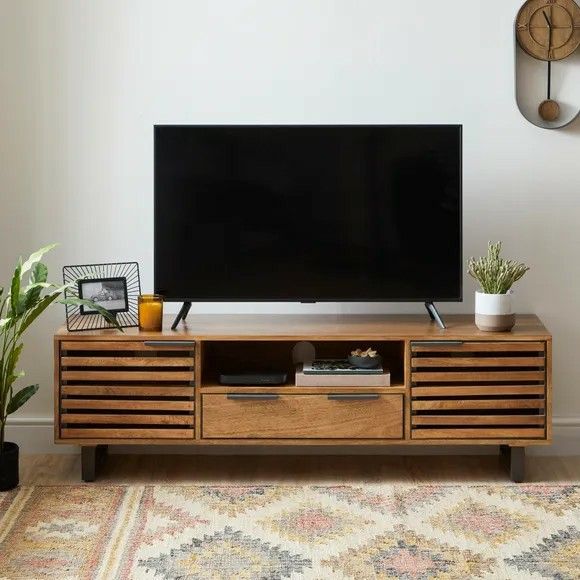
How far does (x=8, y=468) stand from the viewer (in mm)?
3152

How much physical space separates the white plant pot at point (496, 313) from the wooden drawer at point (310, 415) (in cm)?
40

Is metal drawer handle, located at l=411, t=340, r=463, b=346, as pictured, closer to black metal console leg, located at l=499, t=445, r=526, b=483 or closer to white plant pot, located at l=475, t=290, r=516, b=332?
white plant pot, located at l=475, t=290, r=516, b=332

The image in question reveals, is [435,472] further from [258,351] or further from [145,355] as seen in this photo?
[145,355]

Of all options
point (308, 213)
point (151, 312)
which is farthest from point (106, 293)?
point (308, 213)

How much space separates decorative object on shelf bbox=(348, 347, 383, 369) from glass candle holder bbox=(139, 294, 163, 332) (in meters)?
0.70

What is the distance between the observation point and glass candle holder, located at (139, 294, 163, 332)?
10.6ft

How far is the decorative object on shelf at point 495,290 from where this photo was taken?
3180 millimetres

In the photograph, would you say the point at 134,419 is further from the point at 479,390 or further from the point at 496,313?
the point at 496,313

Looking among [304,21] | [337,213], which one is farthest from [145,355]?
[304,21]

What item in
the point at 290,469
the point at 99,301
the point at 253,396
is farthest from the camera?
the point at 290,469

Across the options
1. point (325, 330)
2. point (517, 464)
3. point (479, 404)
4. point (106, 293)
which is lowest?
point (517, 464)

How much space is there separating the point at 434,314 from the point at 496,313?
0.25m

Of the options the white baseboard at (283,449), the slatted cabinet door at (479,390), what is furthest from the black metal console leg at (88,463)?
the slatted cabinet door at (479,390)

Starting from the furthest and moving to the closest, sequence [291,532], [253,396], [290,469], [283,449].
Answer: [283,449], [290,469], [253,396], [291,532]
